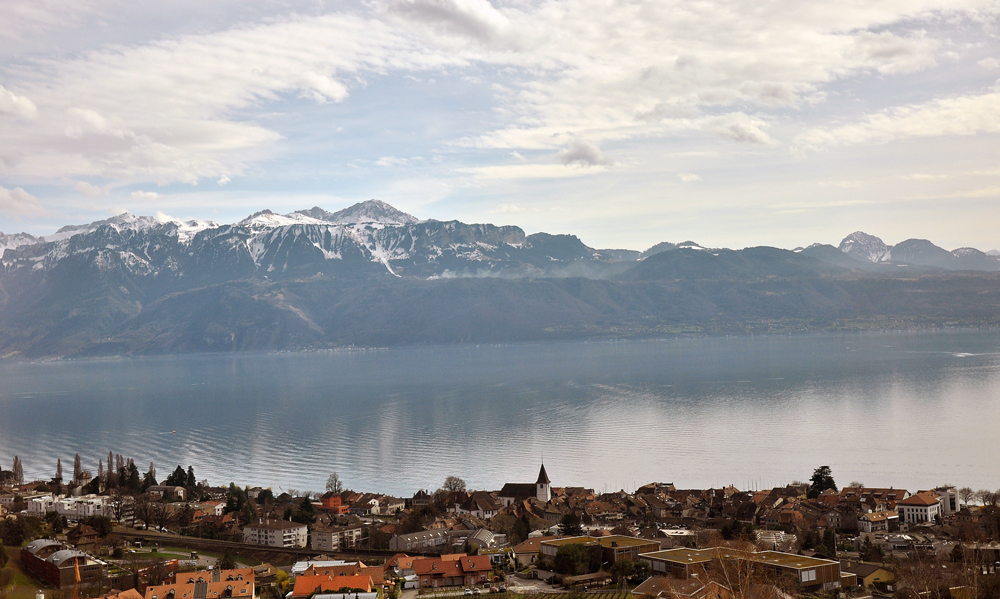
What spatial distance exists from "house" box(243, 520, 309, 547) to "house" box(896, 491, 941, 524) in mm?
26922

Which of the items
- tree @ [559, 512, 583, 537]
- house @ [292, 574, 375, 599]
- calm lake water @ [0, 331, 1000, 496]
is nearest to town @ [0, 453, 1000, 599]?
house @ [292, 574, 375, 599]

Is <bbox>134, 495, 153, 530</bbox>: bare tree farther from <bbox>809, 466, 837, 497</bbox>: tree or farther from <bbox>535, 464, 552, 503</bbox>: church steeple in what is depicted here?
<bbox>809, 466, 837, 497</bbox>: tree

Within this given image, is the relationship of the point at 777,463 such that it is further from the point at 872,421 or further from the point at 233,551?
the point at 233,551

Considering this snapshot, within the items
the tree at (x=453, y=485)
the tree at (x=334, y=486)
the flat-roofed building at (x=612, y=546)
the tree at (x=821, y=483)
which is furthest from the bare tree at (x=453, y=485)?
the tree at (x=821, y=483)

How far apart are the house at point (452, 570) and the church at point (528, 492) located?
47.3 ft

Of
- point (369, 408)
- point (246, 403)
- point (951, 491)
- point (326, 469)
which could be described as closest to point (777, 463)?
point (951, 491)

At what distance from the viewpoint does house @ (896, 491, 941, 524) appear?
39219 millimetres

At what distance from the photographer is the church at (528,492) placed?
153 feet

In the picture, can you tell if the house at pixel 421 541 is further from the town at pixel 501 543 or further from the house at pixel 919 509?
the house at pixel 919 509

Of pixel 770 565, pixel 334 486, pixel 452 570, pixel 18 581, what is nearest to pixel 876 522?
pixel 770 565

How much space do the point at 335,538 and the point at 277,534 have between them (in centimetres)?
271

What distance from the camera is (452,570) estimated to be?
30719 mm

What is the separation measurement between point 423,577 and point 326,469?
34.0m

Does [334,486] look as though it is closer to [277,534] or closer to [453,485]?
[453,485]
